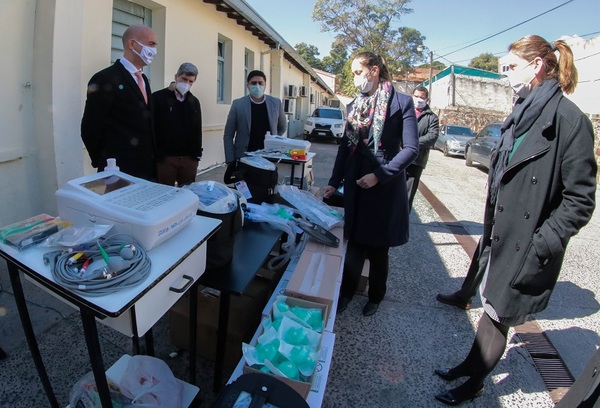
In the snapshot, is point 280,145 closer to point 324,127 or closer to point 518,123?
point 518,123

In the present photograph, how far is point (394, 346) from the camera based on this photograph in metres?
2.40

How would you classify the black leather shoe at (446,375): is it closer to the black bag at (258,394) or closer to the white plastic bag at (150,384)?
the black bag at (258,394)

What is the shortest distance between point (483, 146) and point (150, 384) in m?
11.0

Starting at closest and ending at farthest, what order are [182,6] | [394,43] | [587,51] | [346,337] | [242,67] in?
[346,337]
[182,6]
[242,67]
[587,51]
[394,43]

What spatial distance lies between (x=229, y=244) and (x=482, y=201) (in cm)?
646

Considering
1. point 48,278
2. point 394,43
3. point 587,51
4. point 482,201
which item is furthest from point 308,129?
point 394,43

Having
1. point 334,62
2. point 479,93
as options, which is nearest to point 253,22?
point 479,93

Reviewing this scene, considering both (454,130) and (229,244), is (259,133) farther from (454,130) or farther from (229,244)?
(454,130)

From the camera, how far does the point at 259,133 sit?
396 centimetres

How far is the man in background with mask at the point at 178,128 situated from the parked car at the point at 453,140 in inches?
480

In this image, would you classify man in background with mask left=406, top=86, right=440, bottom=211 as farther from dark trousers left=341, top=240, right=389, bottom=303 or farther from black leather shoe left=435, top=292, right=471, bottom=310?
dark trousers left=341, top=240, right=389, bottom=303

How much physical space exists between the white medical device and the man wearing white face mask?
2.47 metres

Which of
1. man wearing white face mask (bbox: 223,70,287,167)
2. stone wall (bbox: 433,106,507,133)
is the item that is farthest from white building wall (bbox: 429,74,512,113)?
man wearing white face mask (bbox: 223,70,287,167)

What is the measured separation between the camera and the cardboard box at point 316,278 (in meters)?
1.84
